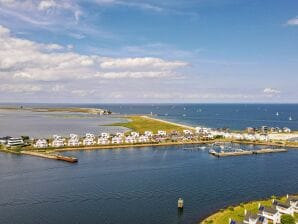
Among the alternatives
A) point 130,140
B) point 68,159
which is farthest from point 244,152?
point 68,159

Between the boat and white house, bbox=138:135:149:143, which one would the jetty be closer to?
white house, bbox=138:135:149:143

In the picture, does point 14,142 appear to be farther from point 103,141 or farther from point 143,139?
point 143,139

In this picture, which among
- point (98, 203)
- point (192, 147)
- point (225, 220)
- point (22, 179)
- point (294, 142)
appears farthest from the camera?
point (294, 142)

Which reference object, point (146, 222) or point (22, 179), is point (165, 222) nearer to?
point (146, 222)

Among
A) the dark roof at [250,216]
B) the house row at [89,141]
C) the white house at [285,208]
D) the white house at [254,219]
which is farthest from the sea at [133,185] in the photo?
the house row at [89,141]

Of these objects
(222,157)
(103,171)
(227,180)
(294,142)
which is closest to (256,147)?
(294,142)

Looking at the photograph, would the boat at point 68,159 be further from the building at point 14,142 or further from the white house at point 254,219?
the white house at point 254,219

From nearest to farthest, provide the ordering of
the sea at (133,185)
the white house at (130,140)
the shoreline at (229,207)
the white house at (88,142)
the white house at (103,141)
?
the shoreline at (229,207) → the sea at (133,185) → the white house at (88,142) → the white house at (103,141) → the white house at (130,140)

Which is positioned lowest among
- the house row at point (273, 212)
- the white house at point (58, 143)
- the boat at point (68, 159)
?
the house row at point (273, 212)
